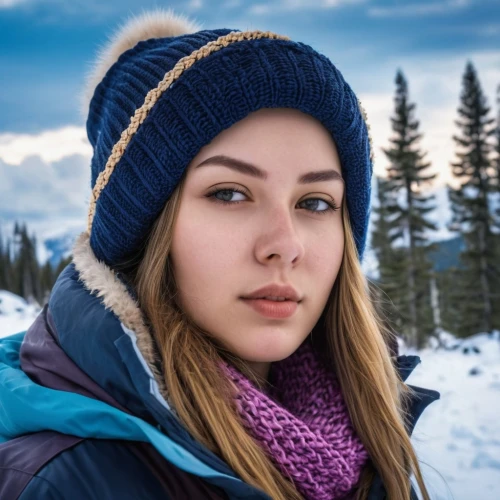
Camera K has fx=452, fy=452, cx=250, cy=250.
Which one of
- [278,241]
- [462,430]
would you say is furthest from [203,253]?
[462,430]

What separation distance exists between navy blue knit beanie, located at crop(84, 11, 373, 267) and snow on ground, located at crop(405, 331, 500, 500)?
80.1 inches

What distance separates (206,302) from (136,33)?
161 cm

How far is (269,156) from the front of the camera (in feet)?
5.67

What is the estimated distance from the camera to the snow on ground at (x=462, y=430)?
447cm

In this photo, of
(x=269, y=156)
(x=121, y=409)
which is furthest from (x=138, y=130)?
(x=121, y=409)

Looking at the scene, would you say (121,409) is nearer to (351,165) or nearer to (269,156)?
(269,156)

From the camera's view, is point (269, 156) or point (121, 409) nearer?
point (121, 409)

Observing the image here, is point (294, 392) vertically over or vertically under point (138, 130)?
under

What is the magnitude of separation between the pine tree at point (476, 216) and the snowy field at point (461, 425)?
1448 centimetres

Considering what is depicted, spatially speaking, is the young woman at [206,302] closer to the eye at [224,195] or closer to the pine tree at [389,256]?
the eye at [224,195]

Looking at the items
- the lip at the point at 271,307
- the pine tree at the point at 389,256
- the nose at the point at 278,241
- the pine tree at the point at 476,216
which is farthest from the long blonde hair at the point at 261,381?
the pine tree at the point at 476,216

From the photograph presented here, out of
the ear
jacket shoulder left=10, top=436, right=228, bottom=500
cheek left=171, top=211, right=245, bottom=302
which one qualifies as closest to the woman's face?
cheek left=171, top=211, right=245, bottom=302

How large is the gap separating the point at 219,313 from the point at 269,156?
63 cm

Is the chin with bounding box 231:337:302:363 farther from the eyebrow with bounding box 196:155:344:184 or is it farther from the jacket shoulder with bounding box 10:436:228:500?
the eyebrow with bounding box 196:155:344:184
